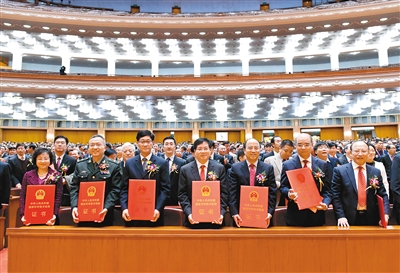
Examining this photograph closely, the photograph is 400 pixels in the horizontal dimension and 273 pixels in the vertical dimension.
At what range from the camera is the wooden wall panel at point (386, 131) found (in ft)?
61.4

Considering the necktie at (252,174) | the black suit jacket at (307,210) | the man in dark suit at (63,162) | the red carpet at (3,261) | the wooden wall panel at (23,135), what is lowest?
the red carpet at (3,261)

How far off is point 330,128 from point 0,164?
63.5ft

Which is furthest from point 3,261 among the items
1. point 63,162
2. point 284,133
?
point 284,133

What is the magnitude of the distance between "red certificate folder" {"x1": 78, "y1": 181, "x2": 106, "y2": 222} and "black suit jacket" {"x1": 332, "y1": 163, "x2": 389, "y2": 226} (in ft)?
6.29

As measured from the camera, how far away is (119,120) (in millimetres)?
19531

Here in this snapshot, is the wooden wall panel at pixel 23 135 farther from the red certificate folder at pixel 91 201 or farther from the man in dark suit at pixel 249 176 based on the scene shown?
the man in dark suit at pixel 249 176

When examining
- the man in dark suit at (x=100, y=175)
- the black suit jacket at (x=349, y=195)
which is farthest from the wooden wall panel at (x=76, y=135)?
the black suit jacket at (x=349, y=195)

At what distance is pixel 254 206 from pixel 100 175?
4.54ft

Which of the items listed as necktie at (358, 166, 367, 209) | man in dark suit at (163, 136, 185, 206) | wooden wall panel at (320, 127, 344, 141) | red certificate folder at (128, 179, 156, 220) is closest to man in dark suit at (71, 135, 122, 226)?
red certificate folder at (128, 179, 156, 220)

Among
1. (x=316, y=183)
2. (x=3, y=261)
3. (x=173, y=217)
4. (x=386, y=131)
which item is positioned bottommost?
(x=3, y=261)

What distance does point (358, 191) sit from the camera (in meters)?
2.55

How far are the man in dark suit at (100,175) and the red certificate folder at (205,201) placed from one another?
776mm

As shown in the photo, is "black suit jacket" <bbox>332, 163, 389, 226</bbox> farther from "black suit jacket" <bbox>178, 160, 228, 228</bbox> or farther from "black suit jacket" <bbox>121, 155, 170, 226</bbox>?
"black suit jacket" <bbox>121, 155, 170, 226</bbox>

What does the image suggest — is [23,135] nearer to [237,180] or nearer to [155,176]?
[155,176]
